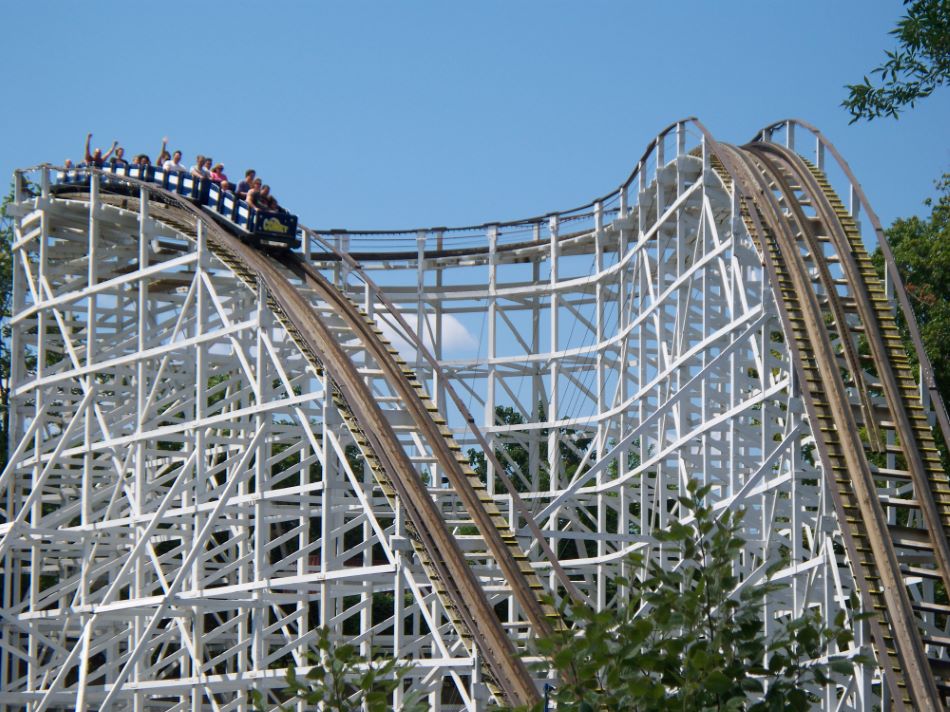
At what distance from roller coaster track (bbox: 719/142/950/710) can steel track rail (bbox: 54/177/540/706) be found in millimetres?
2849

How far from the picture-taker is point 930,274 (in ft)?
78.7

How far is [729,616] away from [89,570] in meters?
14.8

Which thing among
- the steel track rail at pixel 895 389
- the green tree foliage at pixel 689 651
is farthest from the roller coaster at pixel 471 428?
the green tree foliage at pixel 689 651

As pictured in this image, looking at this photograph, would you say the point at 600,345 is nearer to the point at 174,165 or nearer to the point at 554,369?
the point at 554,369

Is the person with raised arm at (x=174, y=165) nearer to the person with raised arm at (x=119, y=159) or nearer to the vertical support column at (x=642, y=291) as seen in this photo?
the person with raised arm at (x=119, y=159)

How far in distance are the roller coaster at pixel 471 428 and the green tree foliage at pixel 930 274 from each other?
6.37 feet

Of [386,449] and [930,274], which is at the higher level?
[930,274]

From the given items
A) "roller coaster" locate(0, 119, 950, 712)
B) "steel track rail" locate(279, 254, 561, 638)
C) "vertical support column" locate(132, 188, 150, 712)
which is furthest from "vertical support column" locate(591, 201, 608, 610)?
"vertical support column" locate(132, 188, 150, 712)

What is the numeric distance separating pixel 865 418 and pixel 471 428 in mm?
4095

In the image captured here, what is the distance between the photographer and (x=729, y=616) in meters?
4.76

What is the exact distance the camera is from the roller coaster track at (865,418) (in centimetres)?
1084

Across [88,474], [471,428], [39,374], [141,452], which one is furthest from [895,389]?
[39,374]

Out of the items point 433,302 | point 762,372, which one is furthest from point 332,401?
point 433,302

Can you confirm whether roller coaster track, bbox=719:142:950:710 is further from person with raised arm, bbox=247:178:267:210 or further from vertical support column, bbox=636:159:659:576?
person with raised arm, bbox=247:178:267:210
